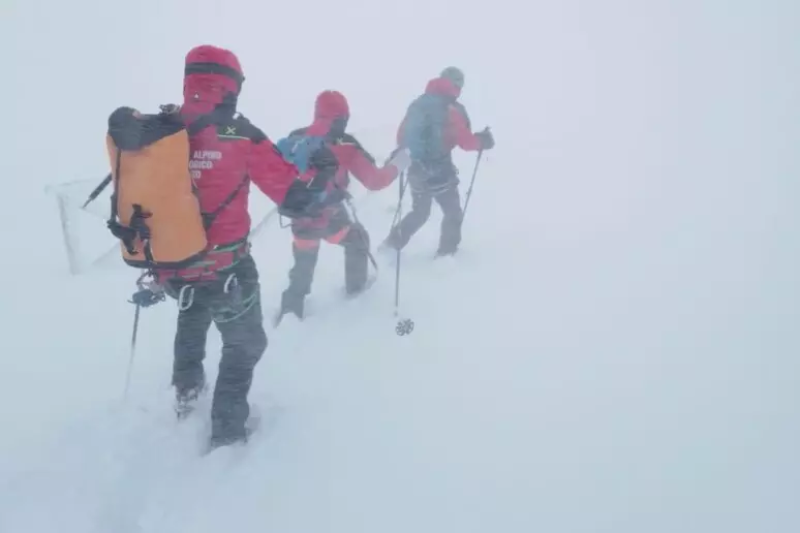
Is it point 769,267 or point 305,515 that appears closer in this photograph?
point 305,515

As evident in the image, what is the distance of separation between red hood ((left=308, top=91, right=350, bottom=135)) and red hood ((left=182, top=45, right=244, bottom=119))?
1.67 meters

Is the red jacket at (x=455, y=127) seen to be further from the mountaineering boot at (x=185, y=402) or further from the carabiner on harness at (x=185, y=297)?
the mountaineering boot at (x=185, y=402)

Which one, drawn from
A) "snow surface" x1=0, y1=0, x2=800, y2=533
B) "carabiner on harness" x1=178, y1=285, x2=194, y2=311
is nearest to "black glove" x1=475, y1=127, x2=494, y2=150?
"snow surface" x1=0, y1=0, x2=800, y2=533

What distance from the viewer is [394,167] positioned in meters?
5.34

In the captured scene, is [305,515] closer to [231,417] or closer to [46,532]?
[231,417]

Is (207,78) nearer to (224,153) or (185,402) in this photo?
(224,153)

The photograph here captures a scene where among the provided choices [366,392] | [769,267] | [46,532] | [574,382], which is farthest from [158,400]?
[769,267]

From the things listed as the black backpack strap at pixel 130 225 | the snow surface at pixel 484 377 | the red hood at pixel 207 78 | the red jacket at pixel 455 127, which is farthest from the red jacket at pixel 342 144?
the black backpack strap at pixel 130 225

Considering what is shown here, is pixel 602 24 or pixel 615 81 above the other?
pixel 602 24

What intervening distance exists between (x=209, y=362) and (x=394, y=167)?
2.56 m

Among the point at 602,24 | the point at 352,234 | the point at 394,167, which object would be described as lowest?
the point at 352,234

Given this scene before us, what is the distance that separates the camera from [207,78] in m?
3.05

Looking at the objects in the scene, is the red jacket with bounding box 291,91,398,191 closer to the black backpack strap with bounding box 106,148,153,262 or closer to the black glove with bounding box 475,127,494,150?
the black glove with bounding box 475,127,494,150

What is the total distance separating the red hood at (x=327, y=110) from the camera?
4.78m
